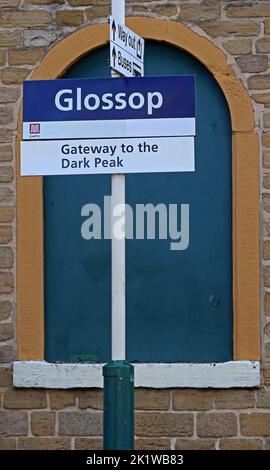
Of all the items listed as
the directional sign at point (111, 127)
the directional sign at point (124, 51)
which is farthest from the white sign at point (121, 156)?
the directional sign at point (124, 51)

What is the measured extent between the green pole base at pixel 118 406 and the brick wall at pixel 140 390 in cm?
187

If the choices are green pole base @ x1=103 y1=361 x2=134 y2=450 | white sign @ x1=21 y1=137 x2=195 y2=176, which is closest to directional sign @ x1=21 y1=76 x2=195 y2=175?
white sign @ x1=21 y1=137 x2=195 y2=176

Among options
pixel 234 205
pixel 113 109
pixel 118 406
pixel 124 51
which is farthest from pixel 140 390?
pixel 124 51

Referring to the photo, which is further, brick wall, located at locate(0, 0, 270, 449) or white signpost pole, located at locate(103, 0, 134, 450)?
brick wall, located at locate(0, 0, 270, 449)

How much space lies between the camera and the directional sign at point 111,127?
5.42 metres

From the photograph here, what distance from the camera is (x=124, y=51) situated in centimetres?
559

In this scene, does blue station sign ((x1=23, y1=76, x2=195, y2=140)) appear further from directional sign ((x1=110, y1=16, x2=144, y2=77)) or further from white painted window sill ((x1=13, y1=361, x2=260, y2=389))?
white painted window sill ((x1=13, y1=361, x2=260, y2=389))

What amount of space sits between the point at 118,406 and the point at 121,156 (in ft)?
4.33

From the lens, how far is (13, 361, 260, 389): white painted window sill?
7.19 metres

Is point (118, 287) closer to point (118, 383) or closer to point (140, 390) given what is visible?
point (118, 383)

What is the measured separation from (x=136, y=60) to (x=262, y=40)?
1.89m

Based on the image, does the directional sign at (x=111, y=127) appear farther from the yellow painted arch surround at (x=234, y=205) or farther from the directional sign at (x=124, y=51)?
the yellow painted arch surround at (x=234, y=205)

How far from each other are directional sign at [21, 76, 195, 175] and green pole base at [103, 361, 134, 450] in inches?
41.7

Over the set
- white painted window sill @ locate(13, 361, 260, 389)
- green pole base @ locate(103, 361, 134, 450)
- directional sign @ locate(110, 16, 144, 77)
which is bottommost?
green pole base @ locate(103, 361, 134, 450)
